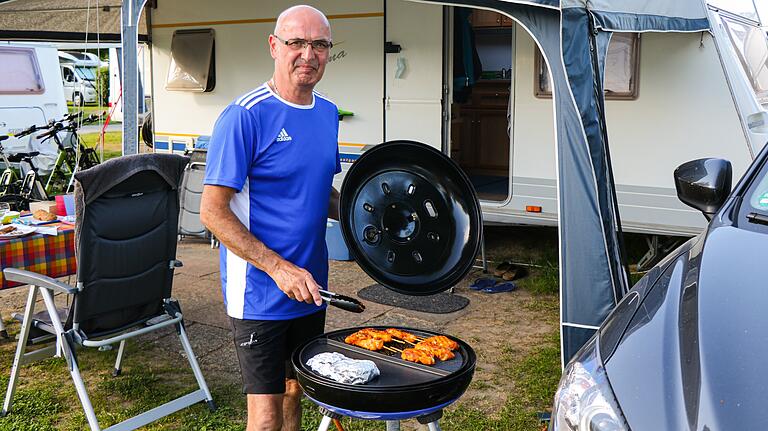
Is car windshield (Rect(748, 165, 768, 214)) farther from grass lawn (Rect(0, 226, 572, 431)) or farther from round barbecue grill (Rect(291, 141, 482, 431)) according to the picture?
grass lawn (Rect(0, 226, 572, 431))

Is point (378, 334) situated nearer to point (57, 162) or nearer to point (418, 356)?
point (418, 356)

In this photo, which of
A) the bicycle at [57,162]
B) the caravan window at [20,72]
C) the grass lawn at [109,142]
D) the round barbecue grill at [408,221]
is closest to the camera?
the round barbecue grill at [408,221]

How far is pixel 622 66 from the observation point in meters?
6.32

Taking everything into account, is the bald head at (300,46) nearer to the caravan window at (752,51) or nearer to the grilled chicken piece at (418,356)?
the grilled chicken piece at (418,356)

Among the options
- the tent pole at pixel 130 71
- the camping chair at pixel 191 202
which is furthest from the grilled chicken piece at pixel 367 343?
the camping chair at pixel 191 202

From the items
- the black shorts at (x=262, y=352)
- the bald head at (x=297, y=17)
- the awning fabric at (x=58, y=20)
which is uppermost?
the awning fabric at (x=58, y=20)

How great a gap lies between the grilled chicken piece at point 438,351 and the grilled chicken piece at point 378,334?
0.13m

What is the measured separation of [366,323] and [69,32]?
18.8ft

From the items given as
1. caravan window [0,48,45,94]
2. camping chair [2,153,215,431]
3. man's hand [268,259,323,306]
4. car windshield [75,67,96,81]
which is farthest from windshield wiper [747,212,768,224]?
car windshield [75,67,96,81]

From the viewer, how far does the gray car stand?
175cm

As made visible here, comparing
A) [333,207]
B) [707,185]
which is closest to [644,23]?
[707,185]

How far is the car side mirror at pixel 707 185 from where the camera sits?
304 cm

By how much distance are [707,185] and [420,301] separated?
350cm

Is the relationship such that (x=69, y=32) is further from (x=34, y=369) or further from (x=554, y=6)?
(x=554, y=6)
